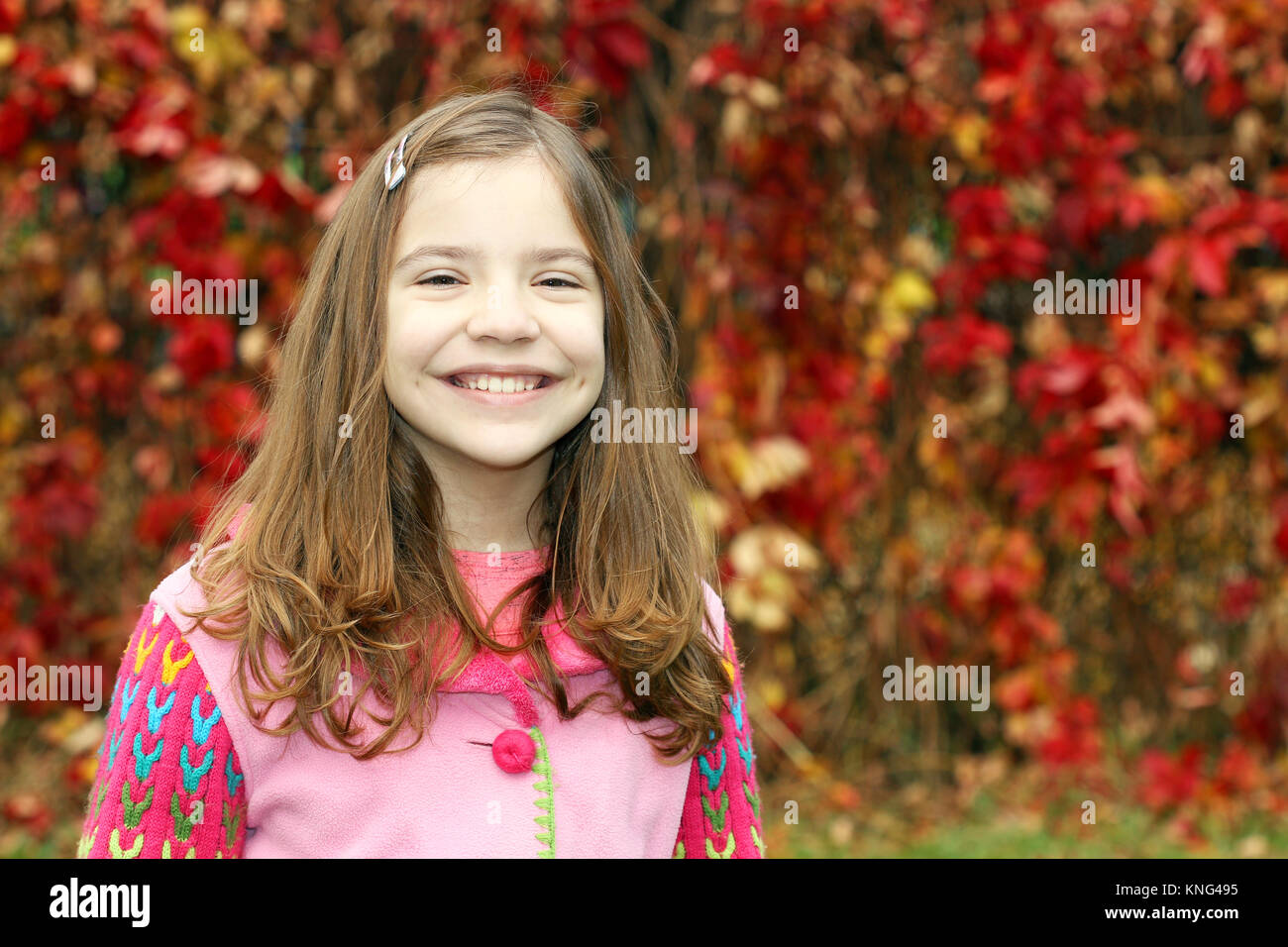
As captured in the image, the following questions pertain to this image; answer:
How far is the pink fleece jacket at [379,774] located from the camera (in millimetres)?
1192

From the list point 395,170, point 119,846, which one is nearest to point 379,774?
point 119,846

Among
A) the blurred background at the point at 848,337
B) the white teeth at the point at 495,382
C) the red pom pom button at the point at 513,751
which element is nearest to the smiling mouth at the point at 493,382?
the white teeth at the point at 495,382

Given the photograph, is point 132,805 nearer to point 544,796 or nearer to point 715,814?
point 544,796

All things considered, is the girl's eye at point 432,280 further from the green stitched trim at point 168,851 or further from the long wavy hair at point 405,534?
the green stitched trim at point 168,851

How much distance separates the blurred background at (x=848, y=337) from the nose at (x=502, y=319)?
1483mm

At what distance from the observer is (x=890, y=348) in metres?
2.96

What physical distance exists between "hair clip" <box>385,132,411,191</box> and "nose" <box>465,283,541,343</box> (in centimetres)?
16

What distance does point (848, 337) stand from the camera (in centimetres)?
296

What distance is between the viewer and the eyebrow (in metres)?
1.28

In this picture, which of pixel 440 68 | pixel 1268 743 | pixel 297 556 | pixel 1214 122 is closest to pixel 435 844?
pixel 297 556

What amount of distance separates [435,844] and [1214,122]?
8.70 ft

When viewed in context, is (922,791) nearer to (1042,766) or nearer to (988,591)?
(1042,766)

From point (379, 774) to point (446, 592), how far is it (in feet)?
0.63

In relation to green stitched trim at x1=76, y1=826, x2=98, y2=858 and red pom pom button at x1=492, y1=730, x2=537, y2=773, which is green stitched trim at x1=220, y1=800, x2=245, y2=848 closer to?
green stitched trim at x1=76, y1=826, x2=98, y2=858
